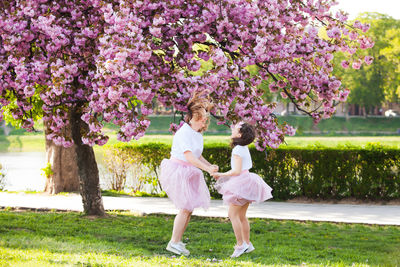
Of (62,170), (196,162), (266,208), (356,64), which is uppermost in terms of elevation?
(356,64)

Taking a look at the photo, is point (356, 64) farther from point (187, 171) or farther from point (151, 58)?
point (187, 171)

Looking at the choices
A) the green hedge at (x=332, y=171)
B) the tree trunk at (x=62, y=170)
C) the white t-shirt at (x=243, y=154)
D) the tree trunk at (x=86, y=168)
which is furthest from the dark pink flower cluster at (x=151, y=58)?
the tree trunk at (x=62, y=170)

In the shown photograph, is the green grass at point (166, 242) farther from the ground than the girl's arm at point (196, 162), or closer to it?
closer to it

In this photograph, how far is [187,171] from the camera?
22.6 ft

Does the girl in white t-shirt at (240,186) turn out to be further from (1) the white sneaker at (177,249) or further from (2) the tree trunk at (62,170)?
(2) the tree trunk at (62,170)

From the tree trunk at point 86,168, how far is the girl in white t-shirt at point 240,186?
339cm

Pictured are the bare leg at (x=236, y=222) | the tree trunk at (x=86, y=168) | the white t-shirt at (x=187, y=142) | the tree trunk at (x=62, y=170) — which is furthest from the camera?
the tree trunk at (x=62, y=170)

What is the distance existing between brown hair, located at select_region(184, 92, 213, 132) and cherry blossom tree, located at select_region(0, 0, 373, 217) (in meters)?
0.19

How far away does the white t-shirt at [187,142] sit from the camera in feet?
22.4

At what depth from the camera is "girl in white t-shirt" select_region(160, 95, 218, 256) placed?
22.5ft

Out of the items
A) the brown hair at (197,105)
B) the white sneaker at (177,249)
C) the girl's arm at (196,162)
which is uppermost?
the brown hair at (197,105)

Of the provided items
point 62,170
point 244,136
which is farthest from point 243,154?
point 62,170

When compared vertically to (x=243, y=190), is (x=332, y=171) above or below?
below

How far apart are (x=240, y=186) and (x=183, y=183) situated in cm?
67
